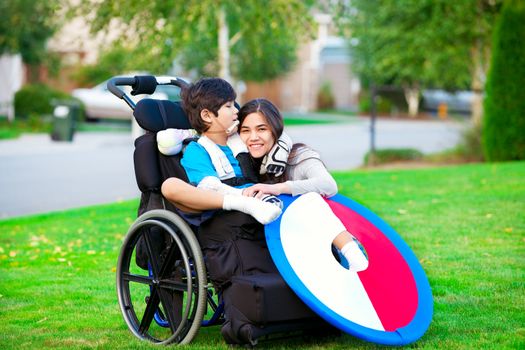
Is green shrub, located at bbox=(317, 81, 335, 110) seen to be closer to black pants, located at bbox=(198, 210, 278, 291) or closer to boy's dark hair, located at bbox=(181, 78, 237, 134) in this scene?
boy's dark hair, located at bbox=(181, 78, 237, 134)

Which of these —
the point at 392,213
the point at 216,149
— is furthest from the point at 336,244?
the point at 392,213

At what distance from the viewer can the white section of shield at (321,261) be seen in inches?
182

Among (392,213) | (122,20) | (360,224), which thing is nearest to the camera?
(360,224)

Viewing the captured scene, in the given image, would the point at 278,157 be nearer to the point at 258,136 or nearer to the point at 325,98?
the point at 258,136

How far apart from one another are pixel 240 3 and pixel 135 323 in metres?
10.5

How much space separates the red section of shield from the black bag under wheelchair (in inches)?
12.4

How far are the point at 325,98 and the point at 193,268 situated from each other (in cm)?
4788

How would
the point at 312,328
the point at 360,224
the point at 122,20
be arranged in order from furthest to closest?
the point at 122,20 < the point at 360,224 < the point at 312,328

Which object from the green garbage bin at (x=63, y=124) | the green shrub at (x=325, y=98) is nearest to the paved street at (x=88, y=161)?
the green garbage bin at (x=63, y=124)

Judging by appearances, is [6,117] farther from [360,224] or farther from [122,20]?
[360,224]

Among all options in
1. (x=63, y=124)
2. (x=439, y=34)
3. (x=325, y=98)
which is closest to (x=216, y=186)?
(x=439, y=34)

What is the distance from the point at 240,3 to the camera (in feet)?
50.1

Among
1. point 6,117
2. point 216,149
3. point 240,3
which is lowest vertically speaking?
point 6,117

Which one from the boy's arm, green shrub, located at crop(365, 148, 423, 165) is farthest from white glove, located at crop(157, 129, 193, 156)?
green shrub, located at crop(365, 148, 423, 165)
